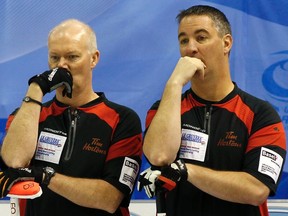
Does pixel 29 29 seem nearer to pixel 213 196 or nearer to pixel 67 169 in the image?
pixel 67 169

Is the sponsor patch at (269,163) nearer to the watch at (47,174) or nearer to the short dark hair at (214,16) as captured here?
the short dark hair at (214,16)

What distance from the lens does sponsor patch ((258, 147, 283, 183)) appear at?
6.05 feet

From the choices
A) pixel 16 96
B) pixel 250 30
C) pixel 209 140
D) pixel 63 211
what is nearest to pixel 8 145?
pixel 63 211

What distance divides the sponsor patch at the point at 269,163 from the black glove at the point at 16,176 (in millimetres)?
787

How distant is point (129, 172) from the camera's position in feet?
6.80

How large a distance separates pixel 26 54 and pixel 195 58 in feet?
4.13

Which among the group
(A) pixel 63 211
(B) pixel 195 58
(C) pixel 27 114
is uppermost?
(B) pixel 195 58

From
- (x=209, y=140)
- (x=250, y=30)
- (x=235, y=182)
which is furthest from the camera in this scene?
(x=250, y=30)

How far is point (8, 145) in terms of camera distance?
198 centimetres

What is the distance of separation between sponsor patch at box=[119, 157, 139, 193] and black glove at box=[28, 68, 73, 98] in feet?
1.16

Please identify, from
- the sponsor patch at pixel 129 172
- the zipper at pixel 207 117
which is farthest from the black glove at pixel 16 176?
the zipper at pixel 207 117

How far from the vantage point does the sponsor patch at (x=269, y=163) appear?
72.6 inches

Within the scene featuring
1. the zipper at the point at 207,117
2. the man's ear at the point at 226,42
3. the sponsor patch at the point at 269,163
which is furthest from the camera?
the man's ear at the point at 226,42

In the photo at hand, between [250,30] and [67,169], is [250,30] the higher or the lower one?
the higher one
